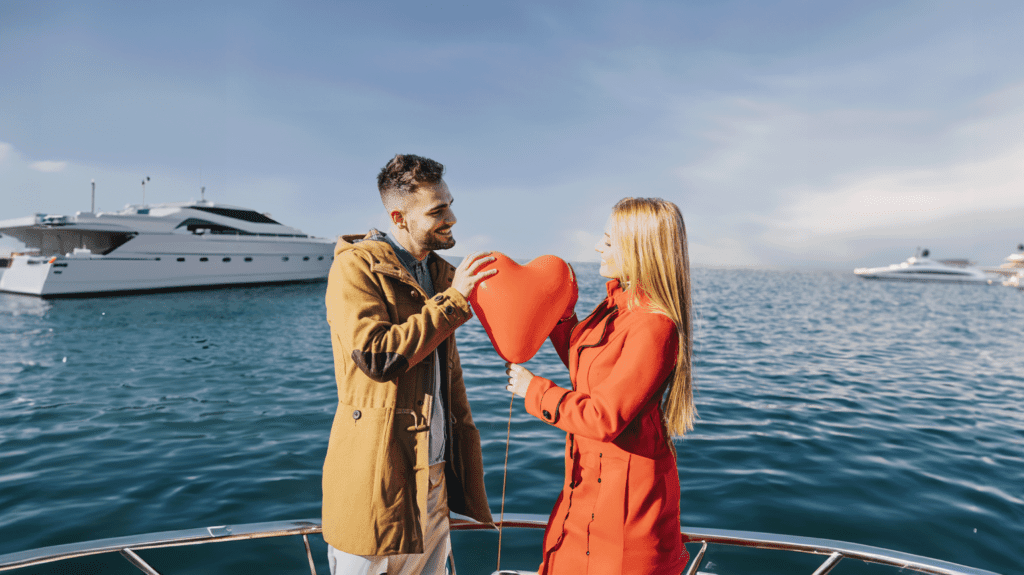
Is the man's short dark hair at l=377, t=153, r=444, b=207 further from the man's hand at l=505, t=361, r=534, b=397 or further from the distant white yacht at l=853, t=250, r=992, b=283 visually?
the distant white yacht at l=853, t=250, r=992, b=283

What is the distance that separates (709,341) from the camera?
1325 centimetres

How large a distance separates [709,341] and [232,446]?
11624 millimetres

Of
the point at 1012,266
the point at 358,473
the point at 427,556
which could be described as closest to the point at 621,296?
the point at 358,473

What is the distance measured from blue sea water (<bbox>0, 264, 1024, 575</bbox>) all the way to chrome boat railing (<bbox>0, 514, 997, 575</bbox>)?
1.69 m

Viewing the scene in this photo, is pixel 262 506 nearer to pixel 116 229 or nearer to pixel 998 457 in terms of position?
pixel 998 457

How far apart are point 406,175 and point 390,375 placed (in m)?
0.77

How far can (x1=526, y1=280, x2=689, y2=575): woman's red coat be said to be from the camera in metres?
1.53

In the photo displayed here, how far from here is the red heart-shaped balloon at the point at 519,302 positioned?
1.81 metres

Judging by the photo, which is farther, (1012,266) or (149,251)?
(1012,266)

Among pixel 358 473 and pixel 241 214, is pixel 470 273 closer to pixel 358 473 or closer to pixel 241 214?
pixel 358 473

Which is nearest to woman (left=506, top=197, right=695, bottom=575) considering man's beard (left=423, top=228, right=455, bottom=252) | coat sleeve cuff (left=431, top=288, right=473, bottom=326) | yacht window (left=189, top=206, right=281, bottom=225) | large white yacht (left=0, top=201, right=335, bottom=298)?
coat sleeve cuff (left=431, top=288, right=473, bottom=326)

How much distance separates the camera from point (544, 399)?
1.67 m

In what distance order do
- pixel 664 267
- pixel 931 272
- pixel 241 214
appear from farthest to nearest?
pixel 931 272 → pixel 241 214 → pixel 664 267

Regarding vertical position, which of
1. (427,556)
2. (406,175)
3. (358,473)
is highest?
(406,175)
